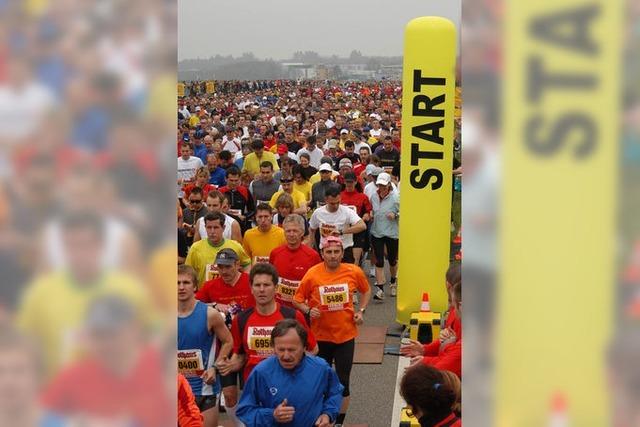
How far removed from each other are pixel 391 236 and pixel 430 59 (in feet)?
9.90

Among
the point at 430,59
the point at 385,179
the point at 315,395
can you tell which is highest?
the point at 430,59

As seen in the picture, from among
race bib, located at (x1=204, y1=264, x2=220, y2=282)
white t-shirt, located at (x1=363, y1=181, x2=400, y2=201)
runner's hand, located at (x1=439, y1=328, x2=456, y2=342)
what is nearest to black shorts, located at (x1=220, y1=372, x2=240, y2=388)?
runner's hand, located at (x1=439, y1=328, x2=456, y2=342)

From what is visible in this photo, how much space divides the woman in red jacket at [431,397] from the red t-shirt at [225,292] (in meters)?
3.42

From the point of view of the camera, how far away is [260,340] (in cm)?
675

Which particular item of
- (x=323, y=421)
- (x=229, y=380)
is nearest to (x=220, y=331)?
(x=229, y=380)

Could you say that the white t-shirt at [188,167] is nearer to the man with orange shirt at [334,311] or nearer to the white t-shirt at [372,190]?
the white t-shirt at [372,190]

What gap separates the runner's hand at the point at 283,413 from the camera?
567cm

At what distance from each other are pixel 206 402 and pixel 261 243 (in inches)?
116
